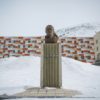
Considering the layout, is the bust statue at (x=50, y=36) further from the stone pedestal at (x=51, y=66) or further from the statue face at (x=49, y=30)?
the stone pedestal at (x=51, y=66)

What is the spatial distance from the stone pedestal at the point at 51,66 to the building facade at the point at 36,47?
10.9 m

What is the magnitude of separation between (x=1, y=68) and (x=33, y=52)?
6615 mm

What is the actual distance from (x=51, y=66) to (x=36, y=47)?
1134 cm

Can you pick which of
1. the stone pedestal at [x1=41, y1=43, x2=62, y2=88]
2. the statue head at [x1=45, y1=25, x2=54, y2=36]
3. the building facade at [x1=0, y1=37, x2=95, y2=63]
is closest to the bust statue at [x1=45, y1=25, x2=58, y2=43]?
the statue head at [x1=45, y1=25, x2=54, y2=36]

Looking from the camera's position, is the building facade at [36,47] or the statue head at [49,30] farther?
the building facade at [36,47]

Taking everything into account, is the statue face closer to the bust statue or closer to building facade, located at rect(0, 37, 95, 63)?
the bust statue

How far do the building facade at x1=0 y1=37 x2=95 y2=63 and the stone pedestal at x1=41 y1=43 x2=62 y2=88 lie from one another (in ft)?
35.9

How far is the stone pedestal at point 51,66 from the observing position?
5.69 m

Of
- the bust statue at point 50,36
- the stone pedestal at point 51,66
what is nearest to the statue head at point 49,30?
the bust statue at point 50,36

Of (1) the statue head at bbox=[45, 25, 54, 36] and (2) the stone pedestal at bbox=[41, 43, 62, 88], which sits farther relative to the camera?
(1) the statue head at bbox=[45, 25, 54, 36]

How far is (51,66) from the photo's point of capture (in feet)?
18.7

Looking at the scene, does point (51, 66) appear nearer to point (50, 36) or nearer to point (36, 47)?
point (50, 36)

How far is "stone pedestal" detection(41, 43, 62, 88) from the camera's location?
5.69 meters

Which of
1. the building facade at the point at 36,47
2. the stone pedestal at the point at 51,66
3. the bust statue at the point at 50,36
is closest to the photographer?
the stone pedestal at the point at 51,66
